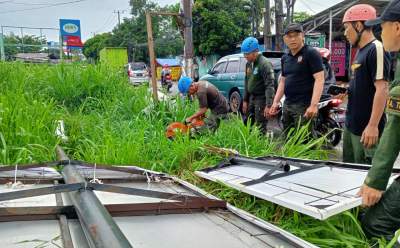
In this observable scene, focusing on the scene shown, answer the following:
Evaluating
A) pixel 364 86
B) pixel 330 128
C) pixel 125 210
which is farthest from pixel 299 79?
pixel 125 210

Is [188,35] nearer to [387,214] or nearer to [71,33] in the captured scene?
[387,214]

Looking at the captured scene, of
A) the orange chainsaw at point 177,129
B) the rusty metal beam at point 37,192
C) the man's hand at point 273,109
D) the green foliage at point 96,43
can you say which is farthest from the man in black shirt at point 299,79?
the green foliage at point 96,43

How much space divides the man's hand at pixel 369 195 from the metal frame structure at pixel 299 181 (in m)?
0.03

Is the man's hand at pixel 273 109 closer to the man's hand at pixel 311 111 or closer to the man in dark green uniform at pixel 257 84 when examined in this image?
the man in dark green uniform at pixel 257 84

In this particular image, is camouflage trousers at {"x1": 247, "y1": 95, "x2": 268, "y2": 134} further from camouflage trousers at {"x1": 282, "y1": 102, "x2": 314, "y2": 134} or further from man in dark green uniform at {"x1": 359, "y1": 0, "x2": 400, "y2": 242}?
man in dark green uniform at {"x1": 359, "y1": 0, "x2": 400, "y2": 242}

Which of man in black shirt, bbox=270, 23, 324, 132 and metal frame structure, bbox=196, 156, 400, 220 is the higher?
man in black shirt, bbox=270, 23, 324, 132

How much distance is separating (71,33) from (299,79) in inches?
553

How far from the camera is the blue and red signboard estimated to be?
50.4 feet

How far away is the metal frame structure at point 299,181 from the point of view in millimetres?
1929

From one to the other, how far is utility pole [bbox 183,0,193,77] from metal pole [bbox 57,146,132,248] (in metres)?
6.85

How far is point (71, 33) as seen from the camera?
16125 millimetres

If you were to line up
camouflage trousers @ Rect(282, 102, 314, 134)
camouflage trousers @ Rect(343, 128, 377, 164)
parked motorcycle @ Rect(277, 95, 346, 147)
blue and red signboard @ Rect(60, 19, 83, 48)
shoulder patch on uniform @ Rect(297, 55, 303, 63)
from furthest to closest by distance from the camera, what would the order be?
blue and red signboard @ Rect(60, 19, 83, 48)
parked motorcycle @ Rect(277, 95, 346, 147)
camouflage trousers @ Rect(282, 102, 314, 134)
shoulder patch on uniform @ Rect(297, 55, 303, 63)
camouflage trousers @ Rect(343, 128, 377, 164)

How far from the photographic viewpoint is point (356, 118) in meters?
3.15

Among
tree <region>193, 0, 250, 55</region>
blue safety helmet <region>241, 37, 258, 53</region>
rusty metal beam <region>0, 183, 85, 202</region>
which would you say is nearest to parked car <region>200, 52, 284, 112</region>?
blue safety helmet <region>241, 37, 258, 53</region>
